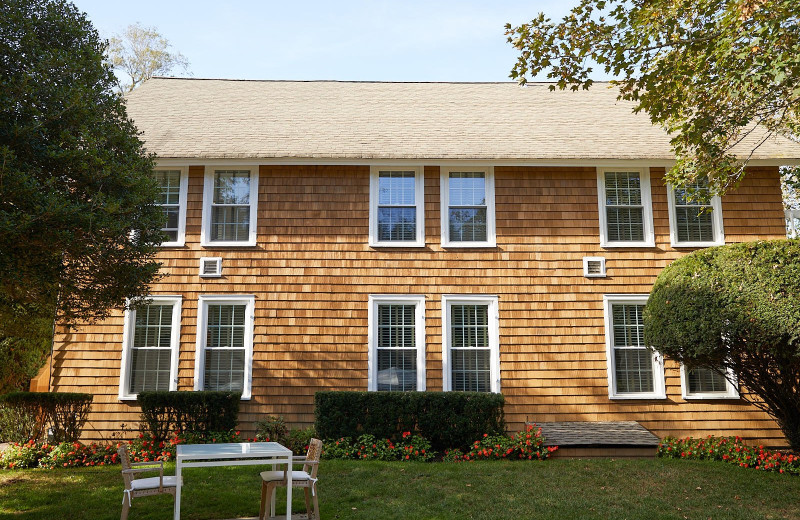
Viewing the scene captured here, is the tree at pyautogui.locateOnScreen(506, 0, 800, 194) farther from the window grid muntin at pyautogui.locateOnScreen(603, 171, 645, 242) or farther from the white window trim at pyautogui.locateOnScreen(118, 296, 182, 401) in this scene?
the white window trim at pyautogui.locateOnScreen(118, 296, 182, 401)

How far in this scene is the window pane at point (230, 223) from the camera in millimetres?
11812

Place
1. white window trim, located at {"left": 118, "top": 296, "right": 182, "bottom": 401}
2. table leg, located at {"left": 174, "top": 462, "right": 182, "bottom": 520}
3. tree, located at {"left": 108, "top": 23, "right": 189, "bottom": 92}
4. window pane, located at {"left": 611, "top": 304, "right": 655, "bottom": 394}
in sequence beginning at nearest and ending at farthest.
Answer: table leg, located at {"left": 174, "top": 462, "right": 182, "bottom": 520}
white window trim, located at {"left": 118, "top": 296, "right": 182, "bottom": 401}
window pane, located at {"left": 611, "top": 304, "right": 655, "bottom": 394}
tree, located at {"left": 108, "top": 23, "right": 189, "bottom": 92}

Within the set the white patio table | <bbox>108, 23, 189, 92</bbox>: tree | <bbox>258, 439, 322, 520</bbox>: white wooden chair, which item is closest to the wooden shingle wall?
<bbox>258, 439, 322, 520</bbox>: white wooden chair

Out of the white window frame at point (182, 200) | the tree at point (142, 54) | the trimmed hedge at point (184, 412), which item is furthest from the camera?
the tree at point (142, 54)

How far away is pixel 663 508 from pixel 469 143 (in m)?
7.13

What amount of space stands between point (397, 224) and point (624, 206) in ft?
A: 13.9

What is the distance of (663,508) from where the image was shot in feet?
24.4

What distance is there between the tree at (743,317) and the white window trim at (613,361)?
152 centimetres

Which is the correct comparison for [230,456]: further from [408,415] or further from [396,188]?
[396,188]

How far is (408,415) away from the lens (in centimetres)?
1044

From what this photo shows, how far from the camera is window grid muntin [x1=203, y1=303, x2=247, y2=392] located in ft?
37.1

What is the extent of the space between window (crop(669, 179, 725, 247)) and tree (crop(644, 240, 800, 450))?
2.19m

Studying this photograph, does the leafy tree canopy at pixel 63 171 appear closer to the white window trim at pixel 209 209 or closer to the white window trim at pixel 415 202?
the white window trim at pixel 209 209

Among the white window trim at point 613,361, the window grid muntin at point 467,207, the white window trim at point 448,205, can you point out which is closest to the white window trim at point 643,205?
the white window trim at point 613,361
